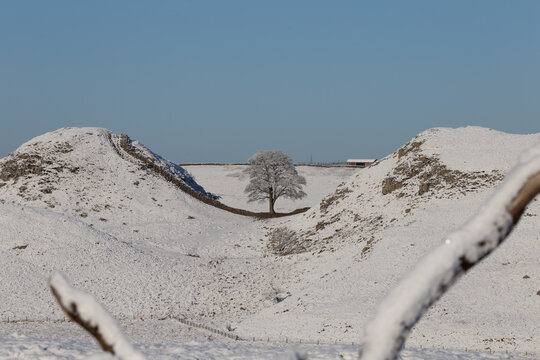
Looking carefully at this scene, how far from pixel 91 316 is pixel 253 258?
131 feet

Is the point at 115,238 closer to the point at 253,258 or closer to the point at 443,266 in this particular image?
the point at 253,258

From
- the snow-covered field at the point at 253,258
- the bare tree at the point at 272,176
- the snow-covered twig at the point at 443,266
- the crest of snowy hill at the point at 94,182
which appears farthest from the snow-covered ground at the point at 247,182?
the snow-covered twig at the point at 443,266

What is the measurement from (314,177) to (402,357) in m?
77.6

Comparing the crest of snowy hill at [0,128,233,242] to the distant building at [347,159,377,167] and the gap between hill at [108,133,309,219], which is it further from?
the distant building at [347,159,377,167]

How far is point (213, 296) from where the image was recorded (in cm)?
3338

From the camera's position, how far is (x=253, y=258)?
42875 millimetres

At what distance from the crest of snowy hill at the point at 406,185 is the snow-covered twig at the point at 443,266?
109ft

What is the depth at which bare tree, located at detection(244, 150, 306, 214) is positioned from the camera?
64.4m

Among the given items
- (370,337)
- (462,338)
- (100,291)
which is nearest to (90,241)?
(100,291)

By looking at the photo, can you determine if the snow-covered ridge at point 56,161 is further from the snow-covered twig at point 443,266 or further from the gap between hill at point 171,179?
the snow-covered twig at point 443,266

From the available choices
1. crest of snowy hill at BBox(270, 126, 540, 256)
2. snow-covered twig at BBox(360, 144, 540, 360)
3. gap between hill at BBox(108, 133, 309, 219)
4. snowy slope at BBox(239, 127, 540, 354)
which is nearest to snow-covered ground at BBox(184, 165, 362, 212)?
gap between hill at BBox(108, 133, 309, 219)

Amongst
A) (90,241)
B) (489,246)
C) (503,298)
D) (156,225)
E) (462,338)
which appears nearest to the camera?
(489,246)

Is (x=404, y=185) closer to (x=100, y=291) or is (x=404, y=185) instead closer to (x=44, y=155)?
(x=100, y=291)

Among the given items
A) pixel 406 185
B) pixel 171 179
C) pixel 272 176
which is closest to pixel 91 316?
pixel 406 185
